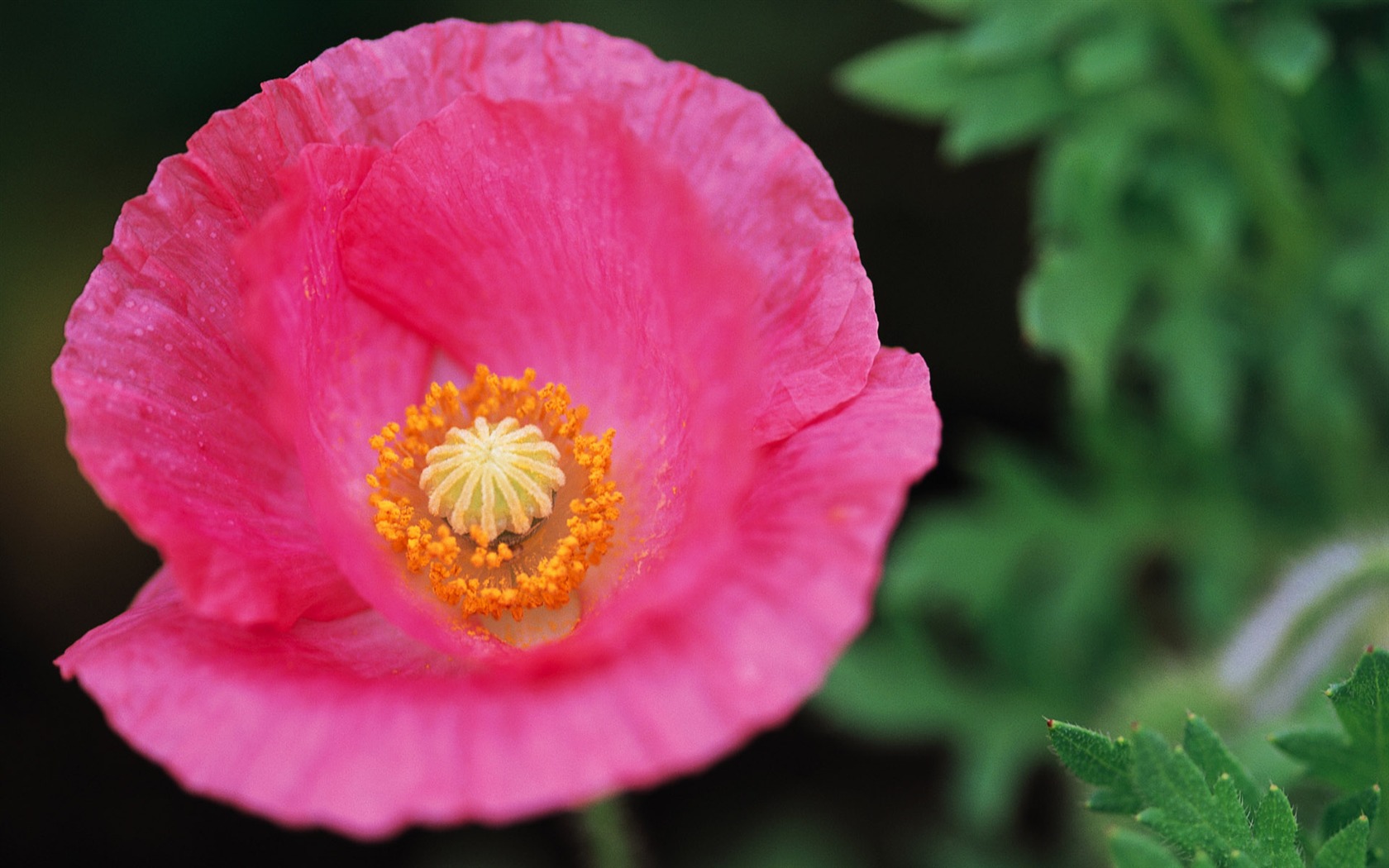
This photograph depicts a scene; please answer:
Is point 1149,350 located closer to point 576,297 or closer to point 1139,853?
point 576,297

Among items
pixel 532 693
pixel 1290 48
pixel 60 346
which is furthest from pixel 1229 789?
pixel 60 346

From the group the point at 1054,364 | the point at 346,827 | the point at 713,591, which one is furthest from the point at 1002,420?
the point at 346,827

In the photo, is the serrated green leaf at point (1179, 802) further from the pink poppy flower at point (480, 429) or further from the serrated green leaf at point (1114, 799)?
the pink poppy flower at point (480, 429)

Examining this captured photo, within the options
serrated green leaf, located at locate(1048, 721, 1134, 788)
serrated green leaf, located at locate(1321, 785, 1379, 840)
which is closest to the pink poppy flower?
serrated green leaf, located at locate(1048, 721, 1134, 788)

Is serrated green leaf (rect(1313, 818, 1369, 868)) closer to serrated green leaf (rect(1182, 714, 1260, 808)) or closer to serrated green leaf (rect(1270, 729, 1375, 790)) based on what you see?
serrated green leaf (rect(1182, 714, 1260, 808))

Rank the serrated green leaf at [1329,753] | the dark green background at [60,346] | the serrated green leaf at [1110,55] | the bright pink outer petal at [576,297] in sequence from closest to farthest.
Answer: the bright pink outer petal at [576,297]
the serrated green leaf at [1329,753]
the serrated green leaf at [1110,55]
the dark green background at [60,346]

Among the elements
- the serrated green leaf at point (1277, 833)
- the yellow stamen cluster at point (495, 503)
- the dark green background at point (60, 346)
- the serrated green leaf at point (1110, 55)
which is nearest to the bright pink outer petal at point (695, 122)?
the yellow stamen cluster at point (495, 503)
